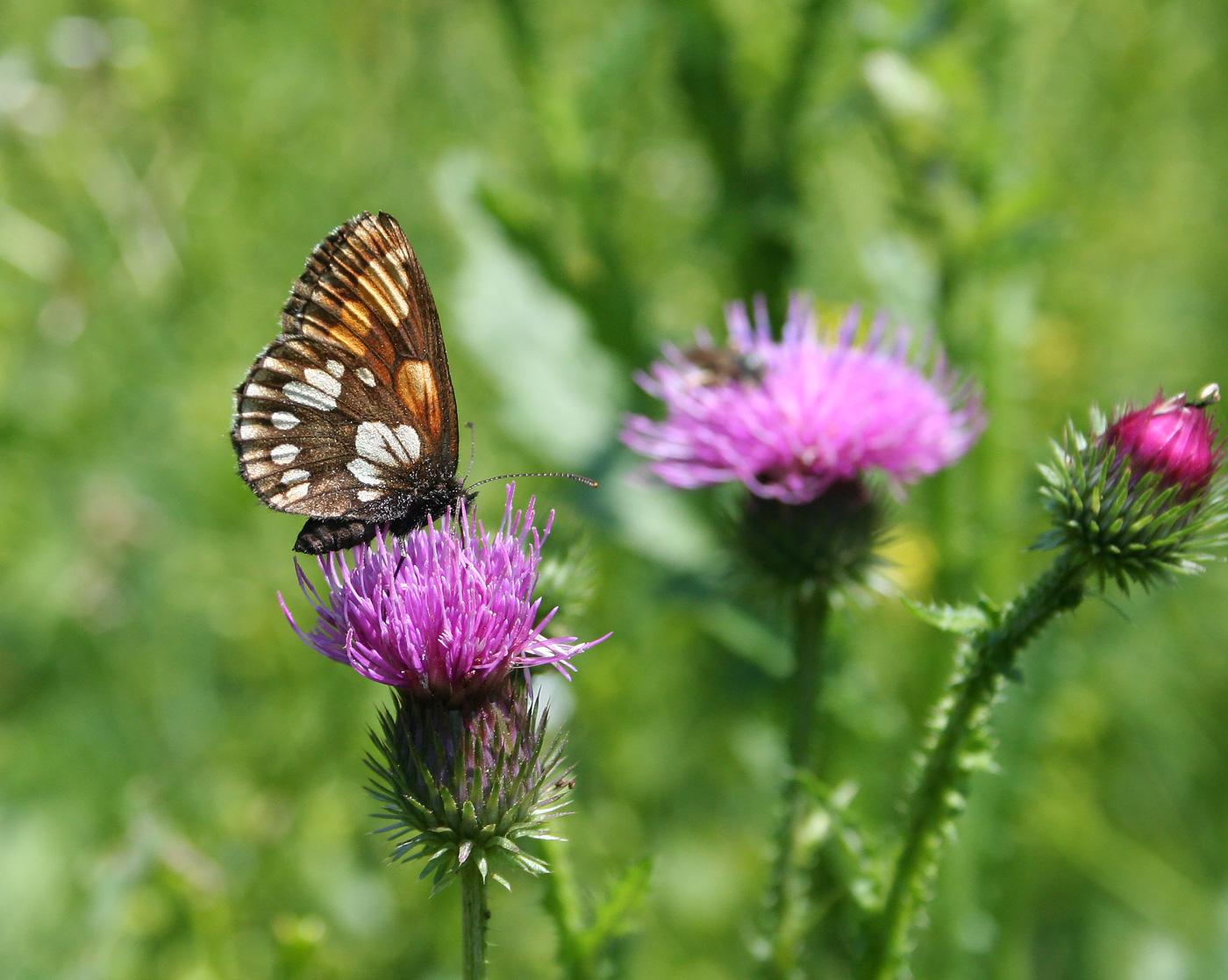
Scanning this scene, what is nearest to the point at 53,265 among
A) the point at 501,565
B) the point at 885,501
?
the point at 501,565

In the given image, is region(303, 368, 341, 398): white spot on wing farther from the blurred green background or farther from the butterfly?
the blurred green background

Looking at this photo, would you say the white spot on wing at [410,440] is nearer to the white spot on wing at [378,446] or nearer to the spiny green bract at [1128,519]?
the white spot on wing at [378,446]

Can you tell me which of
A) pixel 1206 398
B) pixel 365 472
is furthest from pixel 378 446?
pixel 1206 398

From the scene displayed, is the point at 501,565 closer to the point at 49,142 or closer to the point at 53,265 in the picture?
the point at 53,265

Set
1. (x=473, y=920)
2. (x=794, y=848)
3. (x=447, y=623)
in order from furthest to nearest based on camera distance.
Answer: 1. (x=794, y=848)
2. (x=447, y=623)
3. (x=473, y=920)

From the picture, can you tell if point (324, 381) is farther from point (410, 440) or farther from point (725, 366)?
point (725, 366)

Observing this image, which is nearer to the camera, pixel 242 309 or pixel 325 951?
pixel 325 951
